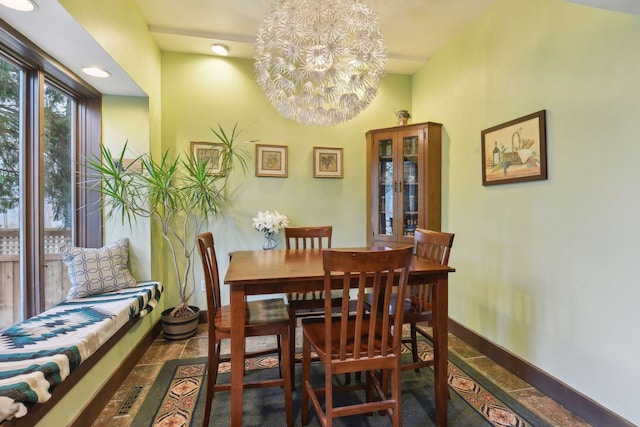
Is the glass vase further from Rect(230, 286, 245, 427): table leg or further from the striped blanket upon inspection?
Rect(230, 286, 245, 427): table leg

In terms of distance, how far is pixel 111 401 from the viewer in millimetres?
1891

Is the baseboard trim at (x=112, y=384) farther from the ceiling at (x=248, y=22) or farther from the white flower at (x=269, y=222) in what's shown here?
the ceiling at (x=248, y=22)

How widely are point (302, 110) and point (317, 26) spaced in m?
0.54

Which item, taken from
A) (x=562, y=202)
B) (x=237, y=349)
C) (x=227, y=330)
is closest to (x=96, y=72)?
(x=227, y=330)

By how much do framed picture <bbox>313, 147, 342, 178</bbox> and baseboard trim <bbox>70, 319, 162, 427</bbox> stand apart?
2.26m

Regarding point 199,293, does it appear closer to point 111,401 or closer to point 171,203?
point 171,203

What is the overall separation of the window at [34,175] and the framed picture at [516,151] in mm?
3232

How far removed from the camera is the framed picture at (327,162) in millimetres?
3385

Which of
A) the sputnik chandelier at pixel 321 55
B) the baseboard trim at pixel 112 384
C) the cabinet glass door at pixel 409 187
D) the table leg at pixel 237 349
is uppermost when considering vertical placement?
the sputnik chandelier at pixel 321 55

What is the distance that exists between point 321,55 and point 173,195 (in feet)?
5.84

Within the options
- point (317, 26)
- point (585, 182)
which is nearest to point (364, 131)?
point (317, 26)

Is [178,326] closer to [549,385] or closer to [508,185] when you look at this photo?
[549,385]

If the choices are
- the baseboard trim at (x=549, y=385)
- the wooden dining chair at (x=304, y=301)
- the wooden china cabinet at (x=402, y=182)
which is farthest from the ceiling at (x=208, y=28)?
the baseboard trim at (x=549, y=385)

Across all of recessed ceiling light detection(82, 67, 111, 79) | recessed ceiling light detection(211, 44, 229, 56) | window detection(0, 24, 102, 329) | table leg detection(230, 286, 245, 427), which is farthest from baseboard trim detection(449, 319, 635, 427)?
recessed ceiling light detection(82, 67, 111, 79)
